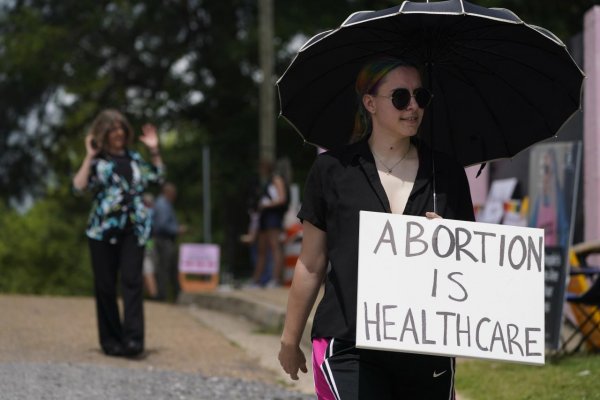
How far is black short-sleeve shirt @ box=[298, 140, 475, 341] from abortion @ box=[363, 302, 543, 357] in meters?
0.15

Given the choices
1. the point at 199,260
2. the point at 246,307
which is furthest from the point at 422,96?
the point at 199,260

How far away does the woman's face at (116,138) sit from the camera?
28.6 feet

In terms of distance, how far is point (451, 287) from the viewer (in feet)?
11.5

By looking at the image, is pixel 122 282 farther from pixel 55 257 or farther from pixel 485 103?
pixel 55 257

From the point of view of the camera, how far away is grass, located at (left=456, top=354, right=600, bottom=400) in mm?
6594

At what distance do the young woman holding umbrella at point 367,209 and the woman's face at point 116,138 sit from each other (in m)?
5.04

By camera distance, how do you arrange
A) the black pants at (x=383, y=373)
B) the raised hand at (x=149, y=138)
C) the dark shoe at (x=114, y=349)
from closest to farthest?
the black pants at (x=383, y=373) → the dark shoe at (x=114, y=349) → the raised hand at (x=149, y=138)

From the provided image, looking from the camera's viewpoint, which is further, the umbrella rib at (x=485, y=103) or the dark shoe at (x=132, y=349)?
A: the dark shoe at (x=132, y=349)

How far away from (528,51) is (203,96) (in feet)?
75.6

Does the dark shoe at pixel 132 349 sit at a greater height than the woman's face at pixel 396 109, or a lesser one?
lesser

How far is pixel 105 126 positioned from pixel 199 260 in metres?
11.0

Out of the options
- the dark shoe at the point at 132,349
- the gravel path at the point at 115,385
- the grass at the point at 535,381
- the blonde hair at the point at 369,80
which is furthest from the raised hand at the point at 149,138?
the blonde hair at the point at 369,80

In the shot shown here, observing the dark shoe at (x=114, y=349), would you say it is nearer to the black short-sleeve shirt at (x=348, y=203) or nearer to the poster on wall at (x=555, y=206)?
the poster on wall at (x=555, y=206)

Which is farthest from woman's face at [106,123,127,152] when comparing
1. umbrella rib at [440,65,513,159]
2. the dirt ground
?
umbrella rib at [440,65,513,159]
